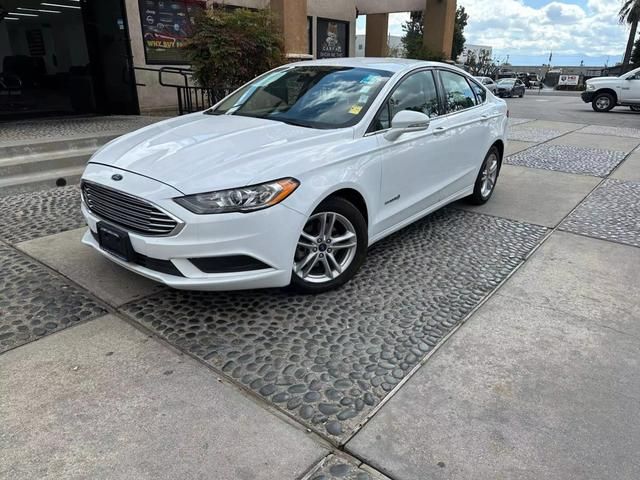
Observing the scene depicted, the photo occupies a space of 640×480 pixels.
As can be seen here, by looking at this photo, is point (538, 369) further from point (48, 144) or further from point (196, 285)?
point (48, 144)

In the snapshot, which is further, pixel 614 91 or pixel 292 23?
pixel 614 91

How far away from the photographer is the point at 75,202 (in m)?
5.49

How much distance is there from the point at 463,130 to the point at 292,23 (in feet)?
23.6

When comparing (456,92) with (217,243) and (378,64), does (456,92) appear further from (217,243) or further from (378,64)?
(217,243)

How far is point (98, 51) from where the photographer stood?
10078 mm

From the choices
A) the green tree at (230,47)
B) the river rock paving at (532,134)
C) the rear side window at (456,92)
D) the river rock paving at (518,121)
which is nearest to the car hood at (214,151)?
the rear side window at (456,92)

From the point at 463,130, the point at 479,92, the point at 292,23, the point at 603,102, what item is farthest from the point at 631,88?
the point at 463,130

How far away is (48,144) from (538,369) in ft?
21.4

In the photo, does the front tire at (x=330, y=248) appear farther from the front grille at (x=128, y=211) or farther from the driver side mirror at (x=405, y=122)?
the front grille at (x=128, y=211)

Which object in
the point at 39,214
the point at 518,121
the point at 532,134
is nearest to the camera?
the point at 39,214

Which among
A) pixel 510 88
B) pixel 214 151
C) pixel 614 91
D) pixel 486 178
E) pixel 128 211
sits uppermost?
pixel 214 151

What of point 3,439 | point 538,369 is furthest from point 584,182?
point 3,439

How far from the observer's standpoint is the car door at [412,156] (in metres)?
3.76

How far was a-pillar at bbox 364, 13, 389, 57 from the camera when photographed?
2117 centimetres
